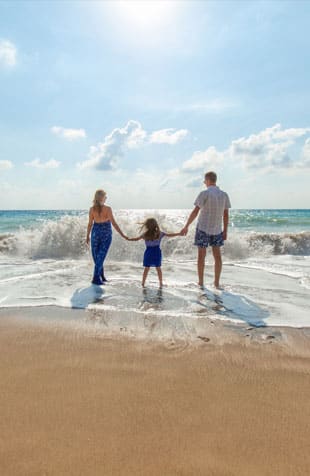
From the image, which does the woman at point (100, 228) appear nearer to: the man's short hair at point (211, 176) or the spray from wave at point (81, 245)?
the man's short hair at point (211, 176)

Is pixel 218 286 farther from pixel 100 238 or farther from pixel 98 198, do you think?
pixel 98 198

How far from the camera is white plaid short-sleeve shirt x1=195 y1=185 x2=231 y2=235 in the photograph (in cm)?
579

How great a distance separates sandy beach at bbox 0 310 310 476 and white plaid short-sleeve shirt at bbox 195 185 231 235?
292 centimetres

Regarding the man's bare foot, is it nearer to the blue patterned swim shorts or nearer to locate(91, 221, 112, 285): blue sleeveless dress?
the blue patterned swim shorts

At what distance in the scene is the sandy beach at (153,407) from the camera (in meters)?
1.69

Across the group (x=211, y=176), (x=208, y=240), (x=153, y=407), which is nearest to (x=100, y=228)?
(x=208, y=240)

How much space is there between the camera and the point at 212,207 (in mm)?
5809

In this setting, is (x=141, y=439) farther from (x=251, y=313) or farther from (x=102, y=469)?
(x=251, y=313)

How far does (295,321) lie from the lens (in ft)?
12.9

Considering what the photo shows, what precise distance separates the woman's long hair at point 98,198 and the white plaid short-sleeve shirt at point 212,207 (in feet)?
5.63

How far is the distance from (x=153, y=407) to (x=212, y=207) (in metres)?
4.12

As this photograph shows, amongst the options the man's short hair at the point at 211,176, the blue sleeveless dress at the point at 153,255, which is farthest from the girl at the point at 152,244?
the man's short hair at the point at 211,176

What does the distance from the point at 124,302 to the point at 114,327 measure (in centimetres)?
111

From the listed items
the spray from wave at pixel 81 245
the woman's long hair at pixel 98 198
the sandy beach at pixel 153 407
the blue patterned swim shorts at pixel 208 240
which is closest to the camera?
the sandy beach at pixel 153 407
